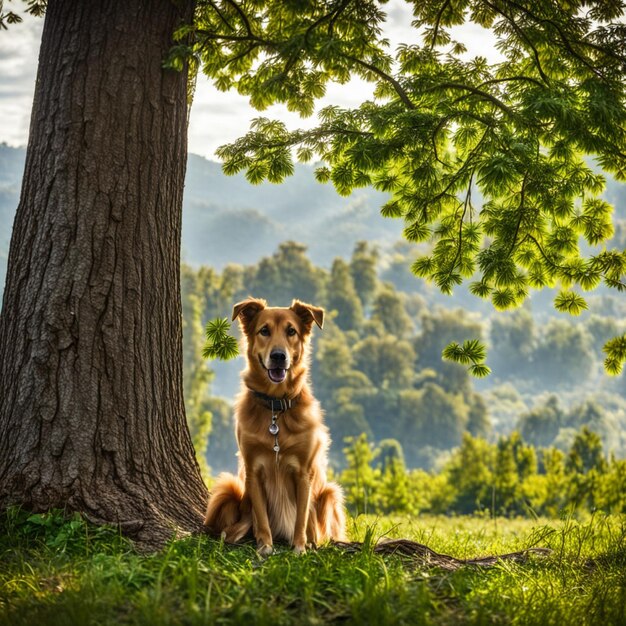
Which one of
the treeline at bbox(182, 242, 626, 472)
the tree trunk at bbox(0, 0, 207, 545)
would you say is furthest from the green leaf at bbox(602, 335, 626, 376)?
the treeline at bbox(182, 242, 626, 472)

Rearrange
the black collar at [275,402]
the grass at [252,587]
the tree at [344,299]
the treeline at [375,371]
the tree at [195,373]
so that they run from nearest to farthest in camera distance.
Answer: the grass at [252,587]
the black collar at [275,402]
the tree at [195,373]
the treeline at [375,371]
the tree at [344,299]

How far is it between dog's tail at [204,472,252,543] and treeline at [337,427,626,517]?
17779mm

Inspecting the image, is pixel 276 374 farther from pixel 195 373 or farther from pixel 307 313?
pixel 195 373

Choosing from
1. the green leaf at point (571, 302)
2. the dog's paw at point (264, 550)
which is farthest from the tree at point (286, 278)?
the dog's paw at point (264, 550)

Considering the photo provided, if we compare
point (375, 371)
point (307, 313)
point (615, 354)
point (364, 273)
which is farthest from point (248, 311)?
point (364, 273)

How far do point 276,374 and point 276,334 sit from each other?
0.34 metres

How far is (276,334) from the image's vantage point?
17.4ft

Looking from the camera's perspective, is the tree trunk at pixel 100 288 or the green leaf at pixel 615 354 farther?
the green leaf at pixel 615 354

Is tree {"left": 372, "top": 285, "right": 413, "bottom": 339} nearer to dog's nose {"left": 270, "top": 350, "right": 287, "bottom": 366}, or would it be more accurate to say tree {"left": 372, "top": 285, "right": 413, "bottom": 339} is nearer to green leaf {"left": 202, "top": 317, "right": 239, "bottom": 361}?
green leaf {"left": 202, "top": 317, "right": 239, "bottom": 361}

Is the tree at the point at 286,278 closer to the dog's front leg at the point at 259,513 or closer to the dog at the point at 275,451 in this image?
the dog at the point at 275,451

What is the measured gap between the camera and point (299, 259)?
406 ft

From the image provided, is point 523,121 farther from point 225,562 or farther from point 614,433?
point 614,433

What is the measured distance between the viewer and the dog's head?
5.16 m

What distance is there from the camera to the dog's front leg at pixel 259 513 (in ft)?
15.8
